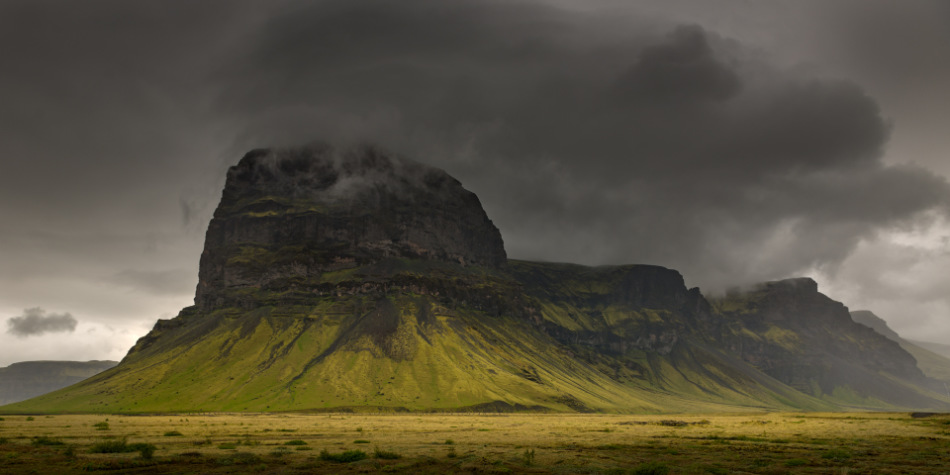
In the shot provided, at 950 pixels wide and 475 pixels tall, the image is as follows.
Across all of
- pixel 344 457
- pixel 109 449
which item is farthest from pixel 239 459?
pixel 109 449

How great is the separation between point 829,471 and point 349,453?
114 feet

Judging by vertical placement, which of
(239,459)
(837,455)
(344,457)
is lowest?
(837,455)

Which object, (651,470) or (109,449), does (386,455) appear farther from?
(109,449)

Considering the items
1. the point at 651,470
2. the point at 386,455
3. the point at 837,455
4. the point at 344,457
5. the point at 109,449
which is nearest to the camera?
the point at 651,470

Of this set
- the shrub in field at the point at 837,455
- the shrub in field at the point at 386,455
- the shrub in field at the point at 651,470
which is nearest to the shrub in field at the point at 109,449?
the shrub in field at the point at 386,455

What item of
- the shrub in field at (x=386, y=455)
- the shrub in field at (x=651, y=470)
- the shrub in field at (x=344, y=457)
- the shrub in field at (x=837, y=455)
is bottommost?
the shrub in field at (x=837, y=455)

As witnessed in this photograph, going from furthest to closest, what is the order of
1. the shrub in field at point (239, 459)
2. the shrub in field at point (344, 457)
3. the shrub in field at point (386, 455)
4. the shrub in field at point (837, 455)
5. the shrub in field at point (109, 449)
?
the shrub in field at point (837, 455) → the shrub in field at point (109, 449) → the shrub in field at point (386, 455) → the shrub in field at point (344, 457) → the shrub in field at point (239, 459)

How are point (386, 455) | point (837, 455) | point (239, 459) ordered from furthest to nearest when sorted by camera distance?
point (837, 455), point (386, 455), point (239, 459)

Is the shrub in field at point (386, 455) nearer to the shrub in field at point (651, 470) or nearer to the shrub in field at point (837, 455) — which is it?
the shrub in field at point (651, 470)

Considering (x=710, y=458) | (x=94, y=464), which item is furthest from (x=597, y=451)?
(x=94, y=464)

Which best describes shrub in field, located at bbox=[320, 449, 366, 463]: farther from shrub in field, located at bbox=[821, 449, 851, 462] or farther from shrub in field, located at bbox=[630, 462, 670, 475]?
shrub in field, located at bbox=[821, 449, 851, 462]

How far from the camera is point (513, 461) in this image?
43125 millimetres

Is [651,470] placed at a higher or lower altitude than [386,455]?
higher

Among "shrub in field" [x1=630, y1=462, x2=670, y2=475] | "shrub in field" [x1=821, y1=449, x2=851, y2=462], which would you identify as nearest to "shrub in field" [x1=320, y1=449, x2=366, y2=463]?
"shrub in field" [x1=630, y1=462, x2=670, y2=475]
